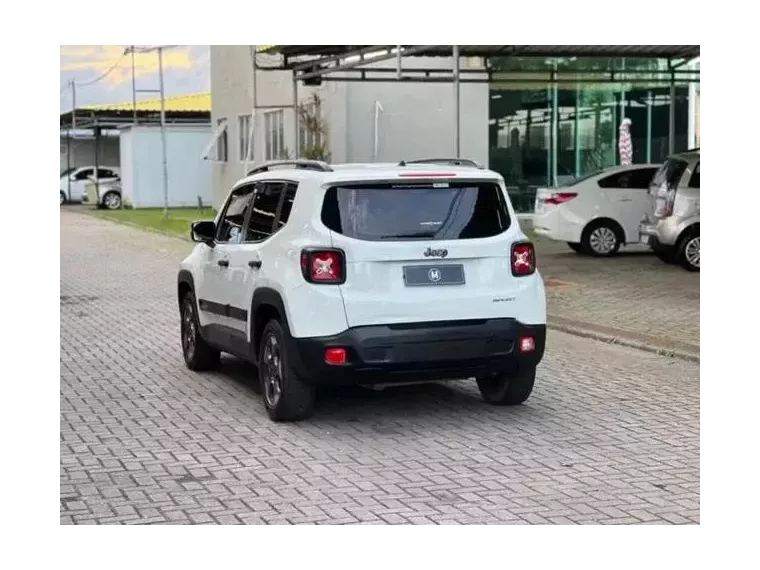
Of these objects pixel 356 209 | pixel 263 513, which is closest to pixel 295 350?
pixel 356 209

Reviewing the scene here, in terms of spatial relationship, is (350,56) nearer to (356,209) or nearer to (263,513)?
(356,209)

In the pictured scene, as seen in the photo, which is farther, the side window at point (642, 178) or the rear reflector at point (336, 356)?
the side window at point (642, 178)

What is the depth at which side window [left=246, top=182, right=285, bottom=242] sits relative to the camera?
8.22 metres

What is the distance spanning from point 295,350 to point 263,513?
1.80 metres

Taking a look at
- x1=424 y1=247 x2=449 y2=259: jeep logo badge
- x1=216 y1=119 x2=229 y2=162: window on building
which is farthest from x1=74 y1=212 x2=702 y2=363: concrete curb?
x1=216 y1=119 x2=229 y2=162: window on building

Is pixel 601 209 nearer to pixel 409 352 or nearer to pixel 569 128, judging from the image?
pixel 569 128

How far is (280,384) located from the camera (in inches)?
307

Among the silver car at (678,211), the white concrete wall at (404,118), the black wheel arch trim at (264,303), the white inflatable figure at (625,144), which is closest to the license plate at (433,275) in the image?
the black wheel arch trim at (264,303)

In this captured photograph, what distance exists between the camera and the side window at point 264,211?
324 inches

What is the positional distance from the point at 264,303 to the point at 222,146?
2911 centimetres

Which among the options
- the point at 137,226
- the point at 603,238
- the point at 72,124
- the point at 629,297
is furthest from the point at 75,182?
the point at 629,297

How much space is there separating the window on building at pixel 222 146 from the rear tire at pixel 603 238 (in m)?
18.3

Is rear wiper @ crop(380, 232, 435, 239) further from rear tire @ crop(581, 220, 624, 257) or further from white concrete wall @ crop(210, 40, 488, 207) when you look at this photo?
white concrete wall @ crop(210, 40, 488, 207)

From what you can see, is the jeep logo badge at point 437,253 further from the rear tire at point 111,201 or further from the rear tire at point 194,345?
the rear tire at point 111,201
